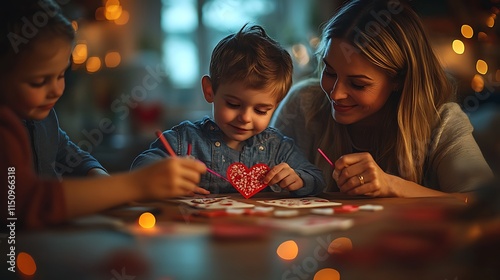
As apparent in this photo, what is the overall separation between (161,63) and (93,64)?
8.4 inches

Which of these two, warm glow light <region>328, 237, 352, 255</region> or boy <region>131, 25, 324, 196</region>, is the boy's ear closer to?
boy <region>131, 25, 324, 196</region>

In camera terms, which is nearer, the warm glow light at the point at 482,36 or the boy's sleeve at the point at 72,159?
the boy's sleeve at the point at 72,159

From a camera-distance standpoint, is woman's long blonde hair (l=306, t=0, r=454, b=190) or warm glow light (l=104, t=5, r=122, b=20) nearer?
warm glow light (l=104, t=5, r=122, b=20)

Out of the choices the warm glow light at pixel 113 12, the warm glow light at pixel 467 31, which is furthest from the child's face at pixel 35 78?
the warm glow light at pixel 467 31

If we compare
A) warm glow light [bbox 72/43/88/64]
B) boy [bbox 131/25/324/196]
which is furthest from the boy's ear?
warm glow light [bbox 72/43/88/64]

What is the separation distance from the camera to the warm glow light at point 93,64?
0.93 metres

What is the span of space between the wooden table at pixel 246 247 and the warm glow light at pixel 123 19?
31cm

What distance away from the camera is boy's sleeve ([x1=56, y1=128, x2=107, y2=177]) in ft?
2.84

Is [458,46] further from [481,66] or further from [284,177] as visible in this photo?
[284,177]

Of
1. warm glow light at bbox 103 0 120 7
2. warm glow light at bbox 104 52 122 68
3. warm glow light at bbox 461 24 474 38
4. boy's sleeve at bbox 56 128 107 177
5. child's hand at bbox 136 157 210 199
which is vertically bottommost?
child's hand at bbox 136 157 210 199

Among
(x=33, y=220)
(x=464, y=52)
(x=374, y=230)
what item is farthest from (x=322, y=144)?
(x=33, y=220)

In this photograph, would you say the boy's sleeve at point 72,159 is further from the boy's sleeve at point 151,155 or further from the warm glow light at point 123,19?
the warm glow light at point 123,19

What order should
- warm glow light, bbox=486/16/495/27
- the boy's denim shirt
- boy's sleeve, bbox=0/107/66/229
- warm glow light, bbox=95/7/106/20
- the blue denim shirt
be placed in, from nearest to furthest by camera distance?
boy's sleeve, bbox=0/107/66/229 → the blue denim shirt → warm glow light, bbox=95/7/106/20 → the boy's denim shirt → warm glow light, bbox=486/16/495/27

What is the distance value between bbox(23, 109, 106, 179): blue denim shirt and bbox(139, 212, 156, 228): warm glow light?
0.44 feet
